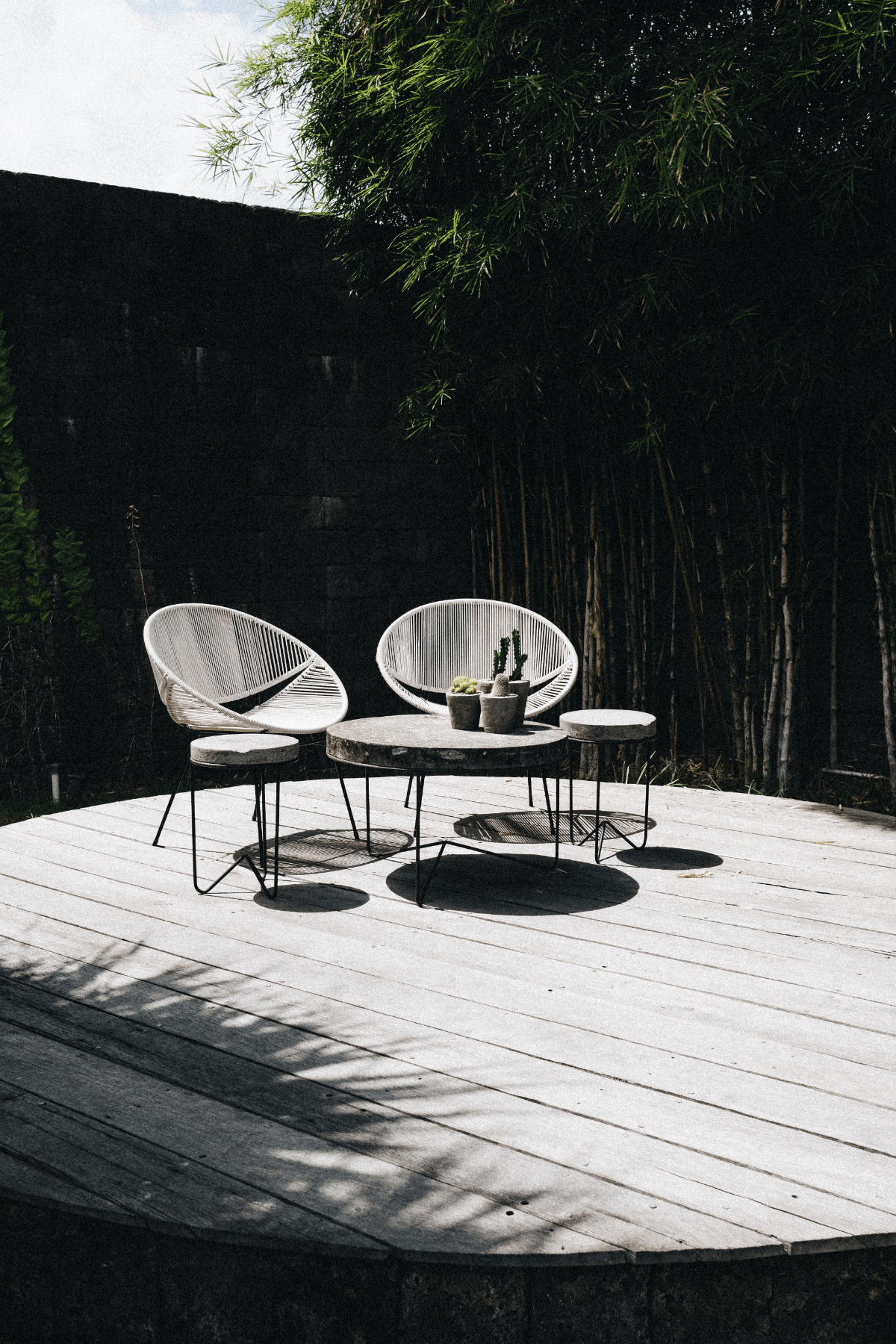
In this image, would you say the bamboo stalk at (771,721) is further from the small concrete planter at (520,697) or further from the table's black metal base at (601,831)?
the small concrete planter at (520,697)

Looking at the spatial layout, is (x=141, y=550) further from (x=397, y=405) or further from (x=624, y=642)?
(x=624, y=642)

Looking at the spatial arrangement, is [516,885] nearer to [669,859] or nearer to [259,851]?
[669,859]

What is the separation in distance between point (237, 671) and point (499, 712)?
136cm

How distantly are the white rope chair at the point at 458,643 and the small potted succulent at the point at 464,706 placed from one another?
866mm

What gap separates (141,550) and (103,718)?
2.32 feet

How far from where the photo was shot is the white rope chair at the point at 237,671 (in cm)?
355

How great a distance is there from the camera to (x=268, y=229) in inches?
197

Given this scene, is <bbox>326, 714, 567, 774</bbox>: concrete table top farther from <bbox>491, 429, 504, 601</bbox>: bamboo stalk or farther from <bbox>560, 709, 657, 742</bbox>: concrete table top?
<bbox>491, 429, 504, 601</bbox>: bamboo stalk

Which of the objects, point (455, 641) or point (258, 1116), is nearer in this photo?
point (258, 1116)

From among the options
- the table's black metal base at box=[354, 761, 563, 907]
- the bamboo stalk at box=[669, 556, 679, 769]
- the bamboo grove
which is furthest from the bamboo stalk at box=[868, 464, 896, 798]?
the table's black metal base at box=[354, 761, 563, 907]

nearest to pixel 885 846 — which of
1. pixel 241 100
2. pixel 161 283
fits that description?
pixel 161 283

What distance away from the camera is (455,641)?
4.31 meters

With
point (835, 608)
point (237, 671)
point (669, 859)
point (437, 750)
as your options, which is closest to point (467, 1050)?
point (437, 750)

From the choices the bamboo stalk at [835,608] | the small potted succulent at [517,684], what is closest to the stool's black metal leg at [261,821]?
the small potted succulent at [517,684]
